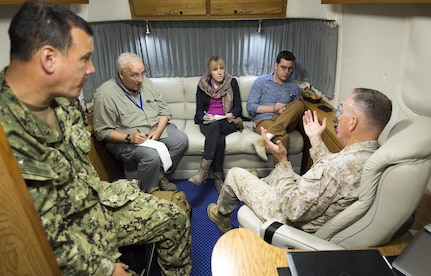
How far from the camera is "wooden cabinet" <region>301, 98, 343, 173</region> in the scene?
226 cm

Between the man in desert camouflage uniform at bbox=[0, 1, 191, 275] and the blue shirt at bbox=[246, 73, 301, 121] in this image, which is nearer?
the man in desert camouflage uniform at bbox=[0, 1, 191, 275]

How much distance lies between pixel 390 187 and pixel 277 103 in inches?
71.1

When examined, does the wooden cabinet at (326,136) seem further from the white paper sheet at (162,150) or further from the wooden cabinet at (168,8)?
the wooden cabinet at (168,8)

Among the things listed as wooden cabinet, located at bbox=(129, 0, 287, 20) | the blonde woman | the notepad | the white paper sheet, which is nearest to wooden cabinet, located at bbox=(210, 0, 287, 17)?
wooden cabinet, located at bbox=(129, 0, 287, 20)

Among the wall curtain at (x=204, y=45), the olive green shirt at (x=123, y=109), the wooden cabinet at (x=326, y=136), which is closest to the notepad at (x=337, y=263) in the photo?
the wooden cabinet at (x=326, y=136)

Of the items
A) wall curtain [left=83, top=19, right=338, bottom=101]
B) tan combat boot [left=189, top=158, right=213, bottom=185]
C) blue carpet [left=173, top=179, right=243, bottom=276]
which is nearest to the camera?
blue carpet [left=173, top=179, right=243, bottom=276]

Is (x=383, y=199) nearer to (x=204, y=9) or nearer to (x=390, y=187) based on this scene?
(x=390, y=187)

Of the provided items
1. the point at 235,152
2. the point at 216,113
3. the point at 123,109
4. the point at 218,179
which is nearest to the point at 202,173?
the point at 218,179

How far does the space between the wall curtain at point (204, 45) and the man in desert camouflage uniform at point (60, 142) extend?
6.20 feet

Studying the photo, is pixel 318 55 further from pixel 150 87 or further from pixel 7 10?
pixel 7 10

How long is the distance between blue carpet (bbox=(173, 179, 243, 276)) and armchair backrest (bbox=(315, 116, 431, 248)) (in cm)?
100

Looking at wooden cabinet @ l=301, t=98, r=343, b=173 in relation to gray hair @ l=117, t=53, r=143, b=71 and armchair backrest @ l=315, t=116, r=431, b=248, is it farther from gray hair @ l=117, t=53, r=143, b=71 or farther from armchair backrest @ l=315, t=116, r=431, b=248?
gray hair @ l=117, t=53, r=143, b=71

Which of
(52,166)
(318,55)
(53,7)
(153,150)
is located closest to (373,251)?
(52,166)

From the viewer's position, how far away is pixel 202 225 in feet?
7.57
